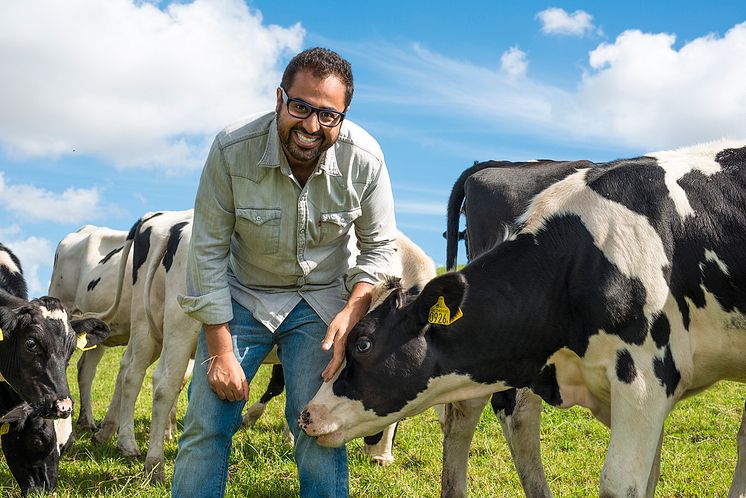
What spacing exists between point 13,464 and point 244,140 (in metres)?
4.48

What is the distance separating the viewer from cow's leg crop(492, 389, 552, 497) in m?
5.93

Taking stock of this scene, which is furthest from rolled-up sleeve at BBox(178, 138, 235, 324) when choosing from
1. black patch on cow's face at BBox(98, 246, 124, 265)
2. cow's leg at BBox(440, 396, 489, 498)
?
black patch on cow's face at BBox(98, 246, 124, 265)

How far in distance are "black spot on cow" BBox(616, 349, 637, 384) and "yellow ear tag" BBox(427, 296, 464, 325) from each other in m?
0.84

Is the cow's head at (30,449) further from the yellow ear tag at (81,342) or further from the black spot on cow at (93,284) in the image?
the black spot on cow at (93,284)

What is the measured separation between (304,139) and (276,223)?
525 mm

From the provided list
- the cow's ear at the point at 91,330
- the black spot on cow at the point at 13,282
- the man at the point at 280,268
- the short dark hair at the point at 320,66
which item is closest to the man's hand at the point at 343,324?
the man at the point at 280,268

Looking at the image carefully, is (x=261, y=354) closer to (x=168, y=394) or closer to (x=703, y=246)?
(x=703, y=246)

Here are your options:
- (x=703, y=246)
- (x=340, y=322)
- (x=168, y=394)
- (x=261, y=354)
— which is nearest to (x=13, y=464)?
(x=168, y=394)

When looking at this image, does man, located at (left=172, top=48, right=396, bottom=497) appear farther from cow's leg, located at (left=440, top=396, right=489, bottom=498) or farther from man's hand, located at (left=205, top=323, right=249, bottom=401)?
cow's leg, located at (left=440, top=396, right=489, bottom=498)

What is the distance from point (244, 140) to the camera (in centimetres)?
453

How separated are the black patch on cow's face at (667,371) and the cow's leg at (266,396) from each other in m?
5.85

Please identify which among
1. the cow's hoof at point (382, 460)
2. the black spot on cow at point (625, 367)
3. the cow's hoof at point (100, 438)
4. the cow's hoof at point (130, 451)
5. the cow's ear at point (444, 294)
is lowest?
the cow's hoof at point (100, 438)

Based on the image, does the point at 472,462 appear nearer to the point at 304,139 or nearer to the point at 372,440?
the point at 372,440

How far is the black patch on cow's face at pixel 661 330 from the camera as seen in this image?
14.4ft
